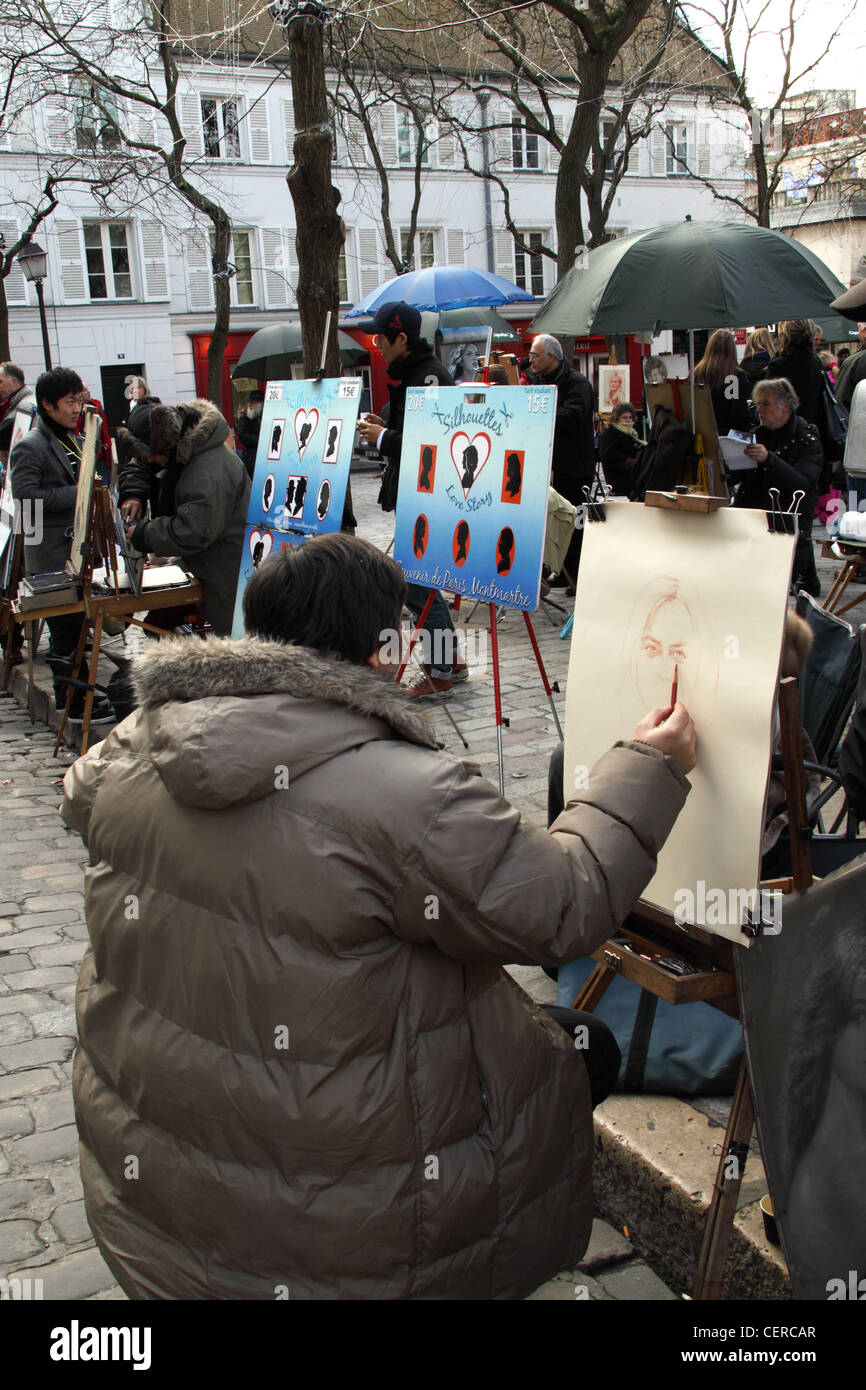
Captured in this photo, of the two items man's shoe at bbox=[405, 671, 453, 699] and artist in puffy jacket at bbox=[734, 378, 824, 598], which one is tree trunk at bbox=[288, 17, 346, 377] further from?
artist in puffy jacket at bbox=[734, 378, 824, 598]

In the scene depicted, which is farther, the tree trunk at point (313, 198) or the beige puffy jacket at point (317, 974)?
the tree trunk at point (313, 198)

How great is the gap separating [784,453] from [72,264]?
87.1 feet

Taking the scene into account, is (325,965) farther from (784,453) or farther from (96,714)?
(784,453)

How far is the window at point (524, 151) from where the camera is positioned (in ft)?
113

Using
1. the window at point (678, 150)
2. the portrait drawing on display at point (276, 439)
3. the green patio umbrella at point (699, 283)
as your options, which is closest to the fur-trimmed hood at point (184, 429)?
the portrait drawing on display at point (276, 439)

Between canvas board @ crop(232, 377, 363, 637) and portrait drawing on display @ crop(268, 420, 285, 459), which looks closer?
canvas board @ crop(232, 377, 363, 637)

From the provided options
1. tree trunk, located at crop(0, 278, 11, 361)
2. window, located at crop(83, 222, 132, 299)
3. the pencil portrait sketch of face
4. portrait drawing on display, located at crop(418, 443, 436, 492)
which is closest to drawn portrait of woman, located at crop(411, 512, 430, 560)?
portrait drawing on display, located at crop(418, 443, 436, 492)

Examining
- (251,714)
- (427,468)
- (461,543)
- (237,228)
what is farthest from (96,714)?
(237,228)

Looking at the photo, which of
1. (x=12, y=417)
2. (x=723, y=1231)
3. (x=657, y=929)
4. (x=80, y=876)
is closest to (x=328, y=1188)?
(x=723, y=1231)

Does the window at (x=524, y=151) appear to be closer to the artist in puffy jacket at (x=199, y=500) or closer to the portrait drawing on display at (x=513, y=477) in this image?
the artist in puffy jacket at (x=199, y=500)

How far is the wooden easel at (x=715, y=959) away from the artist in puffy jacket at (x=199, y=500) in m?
A: 4.13

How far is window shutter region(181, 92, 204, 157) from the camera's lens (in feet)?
98.7

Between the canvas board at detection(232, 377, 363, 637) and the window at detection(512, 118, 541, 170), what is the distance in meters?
30.8

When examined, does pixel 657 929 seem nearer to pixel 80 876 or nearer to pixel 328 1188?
pixel 328 1188
